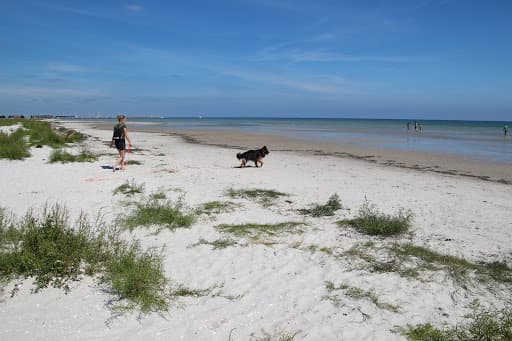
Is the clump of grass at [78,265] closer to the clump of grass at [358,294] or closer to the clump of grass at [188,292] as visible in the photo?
the clump of grass at [188,292]

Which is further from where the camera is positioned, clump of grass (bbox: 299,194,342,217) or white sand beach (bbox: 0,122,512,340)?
clump of grass (bbox: 299,194,342,217)

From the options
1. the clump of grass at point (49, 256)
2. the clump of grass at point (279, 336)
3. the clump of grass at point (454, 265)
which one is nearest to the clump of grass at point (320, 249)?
the clump of grass at point (454, 265)

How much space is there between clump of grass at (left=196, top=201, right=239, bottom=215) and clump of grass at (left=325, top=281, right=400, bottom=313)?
3.35 m

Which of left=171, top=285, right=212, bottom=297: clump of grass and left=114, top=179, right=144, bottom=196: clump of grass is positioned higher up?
left=114, top=179, right=144, bottom=196: clump of grass

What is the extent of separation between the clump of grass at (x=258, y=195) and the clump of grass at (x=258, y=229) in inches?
67.7

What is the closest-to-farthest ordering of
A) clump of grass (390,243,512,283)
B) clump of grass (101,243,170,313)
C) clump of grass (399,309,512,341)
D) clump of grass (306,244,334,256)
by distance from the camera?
clump of grass (399,309,512,341) < clump of grass (101,243,170,313) < clump of grass (390,243,512,283) < clump of grass (306,244,334,256)

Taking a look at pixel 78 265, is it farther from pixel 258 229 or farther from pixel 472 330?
pixel 472 330

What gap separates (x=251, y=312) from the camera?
3619mm

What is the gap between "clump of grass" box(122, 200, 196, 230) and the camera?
6.08 meters

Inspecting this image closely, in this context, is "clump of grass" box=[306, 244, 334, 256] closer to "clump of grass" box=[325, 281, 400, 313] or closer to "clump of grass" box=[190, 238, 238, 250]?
"clump of grass" box=[325, 281, 400, 313]

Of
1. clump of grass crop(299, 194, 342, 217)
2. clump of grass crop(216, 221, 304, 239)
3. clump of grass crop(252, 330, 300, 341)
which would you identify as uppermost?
clump of grass crop(299, 194, 342, 217)

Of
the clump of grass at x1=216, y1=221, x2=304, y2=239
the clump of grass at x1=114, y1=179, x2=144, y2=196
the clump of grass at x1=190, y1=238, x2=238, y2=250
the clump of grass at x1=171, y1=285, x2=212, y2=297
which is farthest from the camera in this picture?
the clump of grass at x1=114, y1=179, x2=144, y2=196

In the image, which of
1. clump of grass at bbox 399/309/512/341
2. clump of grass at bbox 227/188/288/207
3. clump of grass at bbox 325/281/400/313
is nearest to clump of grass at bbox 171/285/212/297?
clump of grass at bbox 325/281/400/313

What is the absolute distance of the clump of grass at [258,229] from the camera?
5859 mm
